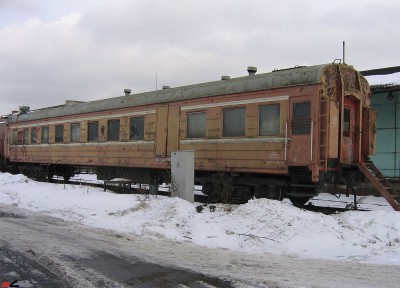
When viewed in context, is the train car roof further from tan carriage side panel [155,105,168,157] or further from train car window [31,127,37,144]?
train car window [31,127,37,144]

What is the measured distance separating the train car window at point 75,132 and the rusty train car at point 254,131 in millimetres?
2042

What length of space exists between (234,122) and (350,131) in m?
2.95

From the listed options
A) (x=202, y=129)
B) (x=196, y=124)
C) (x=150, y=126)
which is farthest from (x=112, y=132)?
(x=202, y=129)

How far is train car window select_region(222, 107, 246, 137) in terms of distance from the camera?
36.8 feet

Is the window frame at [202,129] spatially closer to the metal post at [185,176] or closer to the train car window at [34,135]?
the metal post at [185,176]

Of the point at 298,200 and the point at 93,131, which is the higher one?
the point at 93,131

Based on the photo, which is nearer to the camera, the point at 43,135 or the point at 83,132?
the point at 83,132

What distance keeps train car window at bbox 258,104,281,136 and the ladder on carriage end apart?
2.45m

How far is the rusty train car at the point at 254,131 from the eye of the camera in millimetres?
9992

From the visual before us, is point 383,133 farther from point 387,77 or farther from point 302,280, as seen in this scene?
point 302,280

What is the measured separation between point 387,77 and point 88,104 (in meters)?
11.1

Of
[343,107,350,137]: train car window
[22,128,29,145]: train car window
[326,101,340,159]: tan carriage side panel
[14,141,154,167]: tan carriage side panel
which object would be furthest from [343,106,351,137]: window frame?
[22,128,29,145]: train car window

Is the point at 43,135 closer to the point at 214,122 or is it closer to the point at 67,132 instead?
the point at 67,132

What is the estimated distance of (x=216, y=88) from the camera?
11.9m
